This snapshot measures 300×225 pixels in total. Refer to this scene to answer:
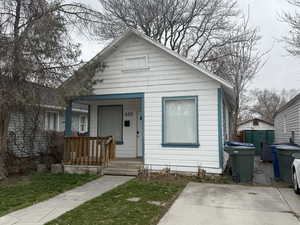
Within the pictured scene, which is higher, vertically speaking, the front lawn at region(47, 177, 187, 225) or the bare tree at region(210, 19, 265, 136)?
the bare tree at region(210, 19, 265, 136)

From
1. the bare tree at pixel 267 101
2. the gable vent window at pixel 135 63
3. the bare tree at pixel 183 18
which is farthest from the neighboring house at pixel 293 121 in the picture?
the bare tree at pixel 267 101

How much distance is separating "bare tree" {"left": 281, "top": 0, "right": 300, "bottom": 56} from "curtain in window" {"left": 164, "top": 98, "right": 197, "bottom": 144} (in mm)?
7273

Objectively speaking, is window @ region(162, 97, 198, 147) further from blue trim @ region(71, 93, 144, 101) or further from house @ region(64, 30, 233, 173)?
blue trim @ region(71, 93, 144, 101)

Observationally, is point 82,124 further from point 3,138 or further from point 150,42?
point 150,42

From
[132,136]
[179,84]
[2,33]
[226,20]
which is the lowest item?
[132,136]

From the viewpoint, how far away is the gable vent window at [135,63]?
29.1 ft

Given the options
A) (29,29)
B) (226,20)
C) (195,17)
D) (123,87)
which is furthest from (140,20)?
(29,29)

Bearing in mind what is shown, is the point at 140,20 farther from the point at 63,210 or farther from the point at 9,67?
the point at 63,210

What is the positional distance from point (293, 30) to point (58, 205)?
12.5 m

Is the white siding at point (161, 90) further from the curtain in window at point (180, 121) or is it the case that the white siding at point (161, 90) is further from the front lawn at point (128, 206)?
the front lawn at point (128, 206)

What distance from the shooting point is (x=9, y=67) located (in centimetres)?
645

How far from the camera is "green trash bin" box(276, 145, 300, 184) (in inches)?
285

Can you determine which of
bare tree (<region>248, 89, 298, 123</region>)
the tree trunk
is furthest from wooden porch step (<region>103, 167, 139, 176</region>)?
bare tree (<region>248, 89, 298, 123</region>)

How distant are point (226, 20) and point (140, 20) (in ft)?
18.9
